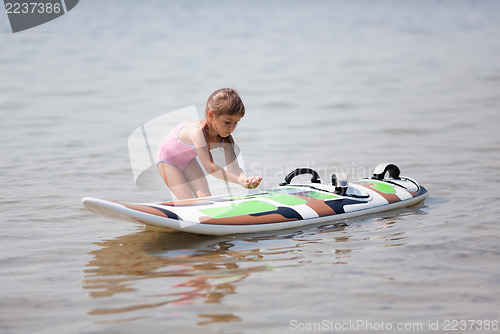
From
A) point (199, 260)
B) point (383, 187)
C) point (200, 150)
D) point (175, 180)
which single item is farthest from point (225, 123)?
point (383, 187)

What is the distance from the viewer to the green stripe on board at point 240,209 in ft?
16.4

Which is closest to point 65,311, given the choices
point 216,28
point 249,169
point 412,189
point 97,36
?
point 412,189

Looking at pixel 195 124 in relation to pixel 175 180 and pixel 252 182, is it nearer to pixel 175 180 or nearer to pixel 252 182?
pixel 175 180

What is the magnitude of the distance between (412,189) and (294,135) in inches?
138

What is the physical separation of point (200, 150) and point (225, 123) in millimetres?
321

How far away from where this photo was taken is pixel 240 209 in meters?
5.16

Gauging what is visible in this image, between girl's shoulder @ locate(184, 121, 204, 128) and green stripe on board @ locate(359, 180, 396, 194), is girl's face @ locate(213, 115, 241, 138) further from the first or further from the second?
green stripe on board @ locate(359, 180, 396, 194)

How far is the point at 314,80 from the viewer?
14078mm

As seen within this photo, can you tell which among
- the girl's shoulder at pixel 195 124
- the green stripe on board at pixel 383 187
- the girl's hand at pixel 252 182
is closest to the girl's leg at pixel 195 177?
the girl's shoulder at pixel 195 124

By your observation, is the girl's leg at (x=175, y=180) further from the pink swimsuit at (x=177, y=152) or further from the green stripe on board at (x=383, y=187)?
the green stripe on board at (x=383, y=187)

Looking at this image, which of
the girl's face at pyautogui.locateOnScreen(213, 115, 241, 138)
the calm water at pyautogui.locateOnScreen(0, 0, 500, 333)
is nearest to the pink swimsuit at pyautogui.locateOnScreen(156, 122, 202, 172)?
the girl's face at pyautogui.locateOnScreen(213, 115, 241, 138)

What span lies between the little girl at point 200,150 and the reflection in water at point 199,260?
535mm

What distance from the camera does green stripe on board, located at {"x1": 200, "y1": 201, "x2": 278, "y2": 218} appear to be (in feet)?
16.4

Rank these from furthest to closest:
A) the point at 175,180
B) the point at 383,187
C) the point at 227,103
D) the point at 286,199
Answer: the point at 383,187
the point at 175,180
the point at 286,199
the point at 227,103
